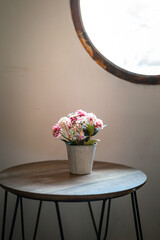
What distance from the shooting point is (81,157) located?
1387 millimetres

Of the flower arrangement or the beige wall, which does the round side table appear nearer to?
the flower arrangement

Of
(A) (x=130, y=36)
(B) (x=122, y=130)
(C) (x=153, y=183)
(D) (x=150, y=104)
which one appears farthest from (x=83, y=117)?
(A) (x=130, y=36)

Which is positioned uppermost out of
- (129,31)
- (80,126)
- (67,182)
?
(129,31)

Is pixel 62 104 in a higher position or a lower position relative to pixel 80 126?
higher

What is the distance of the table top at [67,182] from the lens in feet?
3.43

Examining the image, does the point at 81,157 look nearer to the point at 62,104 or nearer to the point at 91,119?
the point at 91,119

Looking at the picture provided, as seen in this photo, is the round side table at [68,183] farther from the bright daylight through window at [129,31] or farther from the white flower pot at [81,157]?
the bright daylight through window at [129,31]

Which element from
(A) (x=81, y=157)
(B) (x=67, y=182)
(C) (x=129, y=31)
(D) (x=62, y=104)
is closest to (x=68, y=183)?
(B) (x=67, y=182)

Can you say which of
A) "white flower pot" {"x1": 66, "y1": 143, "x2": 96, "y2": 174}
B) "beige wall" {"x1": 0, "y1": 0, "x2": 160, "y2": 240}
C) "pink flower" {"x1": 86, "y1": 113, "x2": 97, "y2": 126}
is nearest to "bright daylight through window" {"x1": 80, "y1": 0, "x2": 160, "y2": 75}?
"beige wall" {"x1": 0, "y1": 0, "x2": 160, "y2": 240}

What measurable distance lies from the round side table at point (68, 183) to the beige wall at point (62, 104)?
0.35 meters

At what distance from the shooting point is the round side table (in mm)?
1044

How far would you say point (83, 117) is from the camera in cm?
137

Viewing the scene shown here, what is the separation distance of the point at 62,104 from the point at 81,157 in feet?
2.14

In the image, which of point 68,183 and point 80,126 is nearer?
point 68,183
